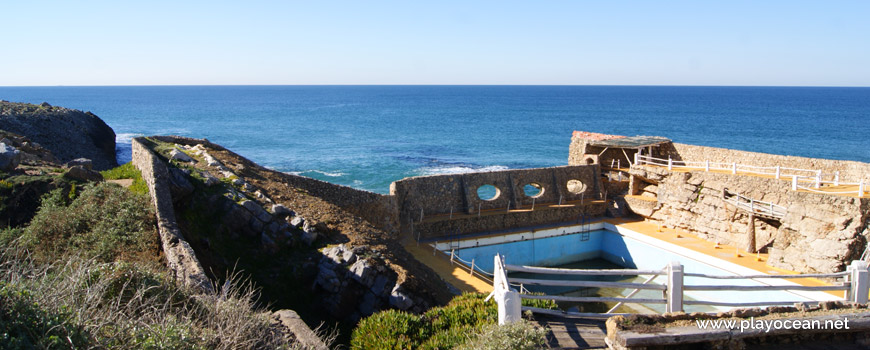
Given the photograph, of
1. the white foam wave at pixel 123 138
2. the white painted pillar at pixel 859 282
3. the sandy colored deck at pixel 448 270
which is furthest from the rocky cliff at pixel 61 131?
the white painted pillar at pixel 859 282

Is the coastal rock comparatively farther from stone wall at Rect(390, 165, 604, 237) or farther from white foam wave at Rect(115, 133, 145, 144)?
white foam wave at Rect(115, 133, 145, 144)

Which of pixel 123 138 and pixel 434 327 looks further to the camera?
pixel 123 138

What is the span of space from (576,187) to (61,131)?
106ft

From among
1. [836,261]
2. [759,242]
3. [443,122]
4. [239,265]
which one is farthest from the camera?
Result: [443,122]

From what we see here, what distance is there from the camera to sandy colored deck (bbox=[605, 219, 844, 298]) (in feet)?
65.1

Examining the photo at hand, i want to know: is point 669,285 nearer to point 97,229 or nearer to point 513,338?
point 513,338

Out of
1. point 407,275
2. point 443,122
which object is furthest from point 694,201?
point 443,122

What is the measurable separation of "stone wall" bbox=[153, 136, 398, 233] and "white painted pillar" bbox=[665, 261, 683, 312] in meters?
13.9

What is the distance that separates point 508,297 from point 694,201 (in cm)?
2033

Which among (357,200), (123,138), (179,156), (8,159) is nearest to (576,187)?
(357,200)

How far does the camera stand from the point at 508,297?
6785 millimetres

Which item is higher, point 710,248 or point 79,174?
point 79,174

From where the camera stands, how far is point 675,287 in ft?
23.6

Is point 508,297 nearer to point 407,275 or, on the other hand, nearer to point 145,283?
point 145,283
